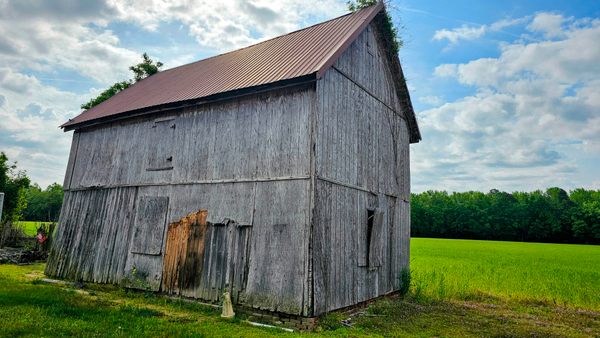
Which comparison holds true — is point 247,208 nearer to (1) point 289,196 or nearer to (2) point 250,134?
(1) point 289,196

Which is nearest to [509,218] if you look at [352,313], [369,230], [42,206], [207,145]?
[369,230]

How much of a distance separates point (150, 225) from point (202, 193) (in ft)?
8.17

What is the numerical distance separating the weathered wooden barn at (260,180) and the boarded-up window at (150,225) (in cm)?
5

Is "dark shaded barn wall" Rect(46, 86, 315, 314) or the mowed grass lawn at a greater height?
"dark shaded barn wall" Rect(46, 86, 315, 314)

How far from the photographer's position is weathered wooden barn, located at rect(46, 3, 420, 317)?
992 cm

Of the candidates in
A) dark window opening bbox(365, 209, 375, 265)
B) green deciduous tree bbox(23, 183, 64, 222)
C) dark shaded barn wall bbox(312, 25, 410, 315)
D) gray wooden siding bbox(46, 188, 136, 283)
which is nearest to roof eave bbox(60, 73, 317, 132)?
dark shaded barn wall bbox(312, 25, 410, 315)

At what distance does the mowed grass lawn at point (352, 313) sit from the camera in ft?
26.8

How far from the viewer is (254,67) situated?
12961mm

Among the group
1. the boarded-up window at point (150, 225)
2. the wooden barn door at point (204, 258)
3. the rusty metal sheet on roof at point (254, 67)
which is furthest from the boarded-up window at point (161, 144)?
the wooden barn door at point (204, 258)

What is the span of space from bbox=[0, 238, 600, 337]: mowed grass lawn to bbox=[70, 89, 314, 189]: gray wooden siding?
3857 mm

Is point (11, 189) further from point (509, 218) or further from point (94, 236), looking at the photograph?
point (509, 218)

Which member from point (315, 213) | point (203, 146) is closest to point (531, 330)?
point (315, 213)

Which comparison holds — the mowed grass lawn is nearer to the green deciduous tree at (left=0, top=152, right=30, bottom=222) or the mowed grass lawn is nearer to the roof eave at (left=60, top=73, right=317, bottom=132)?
the roof eave at (left=60, top=73, right=317, bottom=132)

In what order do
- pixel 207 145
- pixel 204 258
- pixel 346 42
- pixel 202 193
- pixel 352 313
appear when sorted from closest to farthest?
pixel 352 313, pixel 204 258, pixel 346 42, pixel 202 193, pixel 207 145
